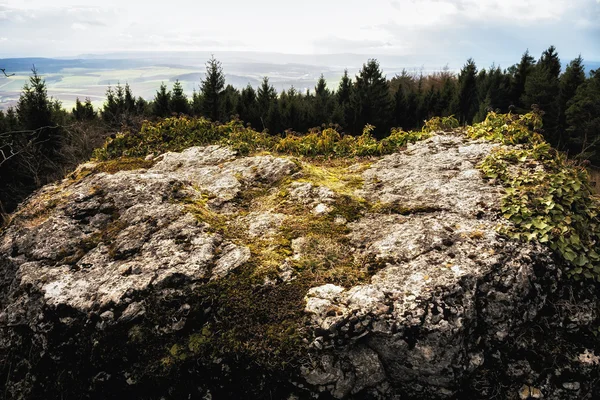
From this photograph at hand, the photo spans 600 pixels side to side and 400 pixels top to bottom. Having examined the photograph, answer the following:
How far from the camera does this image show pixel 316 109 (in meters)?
45.2

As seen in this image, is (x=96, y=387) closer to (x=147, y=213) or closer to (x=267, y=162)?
(x=147, y=213)

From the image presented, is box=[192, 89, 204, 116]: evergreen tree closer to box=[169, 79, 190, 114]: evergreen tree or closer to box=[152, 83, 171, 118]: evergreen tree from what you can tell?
box=[169, 79, 190, 114]: evergreen tree

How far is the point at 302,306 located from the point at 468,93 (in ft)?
192

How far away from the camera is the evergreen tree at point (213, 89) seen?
41031mm

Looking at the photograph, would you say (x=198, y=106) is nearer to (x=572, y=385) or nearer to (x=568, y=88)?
(x=568, y=88)

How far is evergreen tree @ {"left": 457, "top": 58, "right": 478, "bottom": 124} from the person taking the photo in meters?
52.2

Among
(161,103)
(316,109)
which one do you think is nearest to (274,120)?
(316,109)

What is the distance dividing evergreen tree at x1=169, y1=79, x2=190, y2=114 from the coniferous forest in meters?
0.11

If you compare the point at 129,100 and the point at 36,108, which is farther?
the point at 129,100

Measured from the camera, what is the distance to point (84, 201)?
6266 millimetres

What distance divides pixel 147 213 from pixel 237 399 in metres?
3.45

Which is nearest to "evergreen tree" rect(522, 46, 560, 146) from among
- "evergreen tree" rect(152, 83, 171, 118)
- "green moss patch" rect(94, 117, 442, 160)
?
"green moss patch" rect(94, 117, 442, 160)

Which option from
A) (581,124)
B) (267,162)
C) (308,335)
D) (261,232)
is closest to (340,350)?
(308,335)

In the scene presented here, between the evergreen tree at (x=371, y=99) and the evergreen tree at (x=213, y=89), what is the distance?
17014mm
